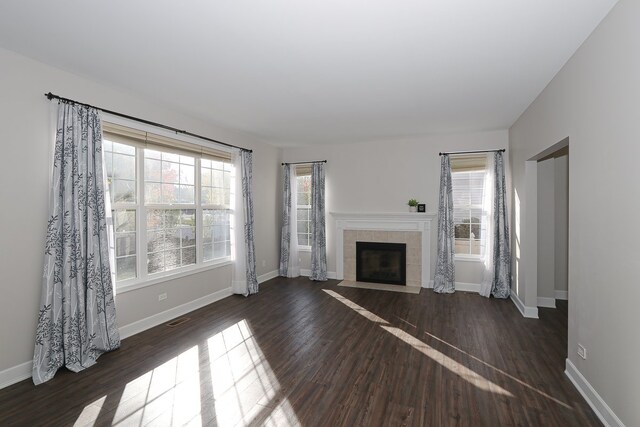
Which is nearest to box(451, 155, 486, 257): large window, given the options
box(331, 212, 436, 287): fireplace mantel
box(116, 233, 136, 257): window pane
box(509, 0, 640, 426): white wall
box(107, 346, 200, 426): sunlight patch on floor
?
box(331, 212, 436, 287): fireplace mantel

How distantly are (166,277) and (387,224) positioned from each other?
390 centimetres

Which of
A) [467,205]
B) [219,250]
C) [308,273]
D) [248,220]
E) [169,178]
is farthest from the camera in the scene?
[308,273]

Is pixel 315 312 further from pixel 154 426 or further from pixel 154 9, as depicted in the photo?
pixel 154 9

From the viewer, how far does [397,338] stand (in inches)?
141

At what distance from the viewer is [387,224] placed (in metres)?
6.05

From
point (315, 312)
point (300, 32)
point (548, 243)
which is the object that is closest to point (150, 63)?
point (300, 32)

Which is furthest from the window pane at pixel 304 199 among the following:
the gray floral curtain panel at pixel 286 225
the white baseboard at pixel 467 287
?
the white baseboard at pixel 467 287

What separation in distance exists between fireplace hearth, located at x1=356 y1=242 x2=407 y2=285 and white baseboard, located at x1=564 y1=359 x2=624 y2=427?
3.29 metres

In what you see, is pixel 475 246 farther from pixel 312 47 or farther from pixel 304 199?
pixel 312 47

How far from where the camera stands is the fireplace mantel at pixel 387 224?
228 inches

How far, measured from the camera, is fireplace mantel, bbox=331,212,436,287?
19.0ft

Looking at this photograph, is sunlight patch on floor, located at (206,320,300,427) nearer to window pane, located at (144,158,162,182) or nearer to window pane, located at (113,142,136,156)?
window pane, located at (144,158,162,182)

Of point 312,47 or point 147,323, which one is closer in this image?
point 312,47

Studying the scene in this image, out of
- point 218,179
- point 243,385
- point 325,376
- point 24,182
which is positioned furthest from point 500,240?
point 24,182
